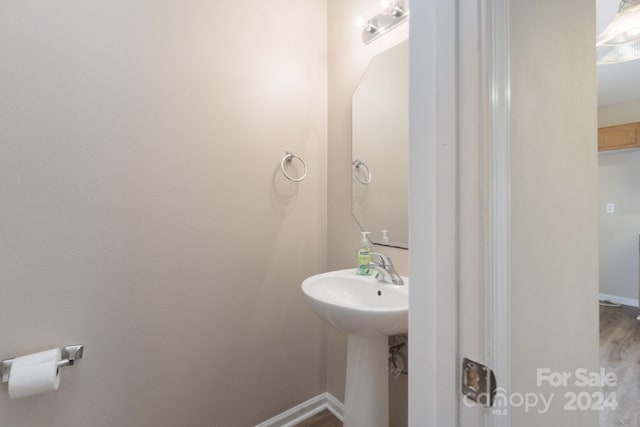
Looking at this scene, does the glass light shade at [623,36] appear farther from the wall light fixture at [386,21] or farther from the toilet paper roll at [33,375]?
the toilet paper roll at [33,375]

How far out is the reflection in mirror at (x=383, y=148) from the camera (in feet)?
4.12

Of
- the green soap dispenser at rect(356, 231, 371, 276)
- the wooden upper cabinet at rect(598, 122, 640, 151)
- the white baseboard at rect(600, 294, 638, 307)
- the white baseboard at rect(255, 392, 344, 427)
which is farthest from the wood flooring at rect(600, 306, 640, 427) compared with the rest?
the wooden upper cabinet at rect(598, 122, 640, 151)

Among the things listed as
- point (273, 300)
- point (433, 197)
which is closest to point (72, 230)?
point (273, 300)

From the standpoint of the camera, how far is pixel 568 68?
69cm

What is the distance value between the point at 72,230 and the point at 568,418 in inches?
64.8

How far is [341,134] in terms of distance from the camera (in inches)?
61.2

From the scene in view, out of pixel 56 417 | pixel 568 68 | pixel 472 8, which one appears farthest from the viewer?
pixel 56 417

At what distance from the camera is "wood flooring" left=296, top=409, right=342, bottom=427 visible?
1.49 meters

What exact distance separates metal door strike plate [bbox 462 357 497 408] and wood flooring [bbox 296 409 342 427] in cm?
142

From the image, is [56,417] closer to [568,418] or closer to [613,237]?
[568,418]

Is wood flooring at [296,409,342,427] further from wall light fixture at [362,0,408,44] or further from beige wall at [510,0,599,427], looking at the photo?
wall light fixture at [362,0,408,44]

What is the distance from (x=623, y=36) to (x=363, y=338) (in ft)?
6.09

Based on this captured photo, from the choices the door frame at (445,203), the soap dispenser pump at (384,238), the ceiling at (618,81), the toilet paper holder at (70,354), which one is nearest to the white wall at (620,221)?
the ceiling at (618,81)

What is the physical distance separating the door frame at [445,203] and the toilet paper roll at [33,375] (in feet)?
3.61
